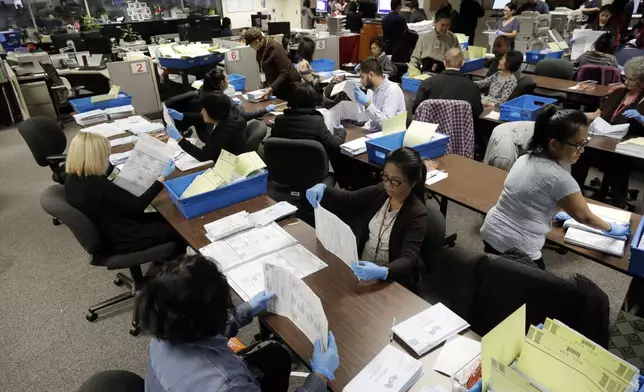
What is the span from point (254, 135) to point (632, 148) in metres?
2.63

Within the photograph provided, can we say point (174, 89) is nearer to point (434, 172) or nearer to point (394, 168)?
point (434, 172)

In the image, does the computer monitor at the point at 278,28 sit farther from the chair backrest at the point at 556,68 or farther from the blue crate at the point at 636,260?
the blue crate at the point at 636,260

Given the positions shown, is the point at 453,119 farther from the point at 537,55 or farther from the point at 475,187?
the point at 537,55

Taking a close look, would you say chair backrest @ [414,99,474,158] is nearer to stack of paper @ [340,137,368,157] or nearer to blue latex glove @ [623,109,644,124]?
stack of paper @ [340,137,368,157]

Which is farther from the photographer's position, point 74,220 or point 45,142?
point 45,142

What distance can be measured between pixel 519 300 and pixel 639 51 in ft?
18.2

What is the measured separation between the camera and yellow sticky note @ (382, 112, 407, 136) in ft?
9.97

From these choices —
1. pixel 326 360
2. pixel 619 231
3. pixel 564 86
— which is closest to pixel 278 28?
pixel 564 86

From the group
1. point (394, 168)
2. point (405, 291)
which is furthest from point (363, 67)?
point (405, 291)

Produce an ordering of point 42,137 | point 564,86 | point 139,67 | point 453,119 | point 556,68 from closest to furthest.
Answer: point 453,119 < point 42,137 < point 564,86 < point 556,68 < point 139,67

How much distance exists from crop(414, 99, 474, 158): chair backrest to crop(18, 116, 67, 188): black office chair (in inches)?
117

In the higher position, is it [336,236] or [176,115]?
[336,236]

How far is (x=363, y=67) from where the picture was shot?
3.74 meters

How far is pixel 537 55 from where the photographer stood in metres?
5.55
